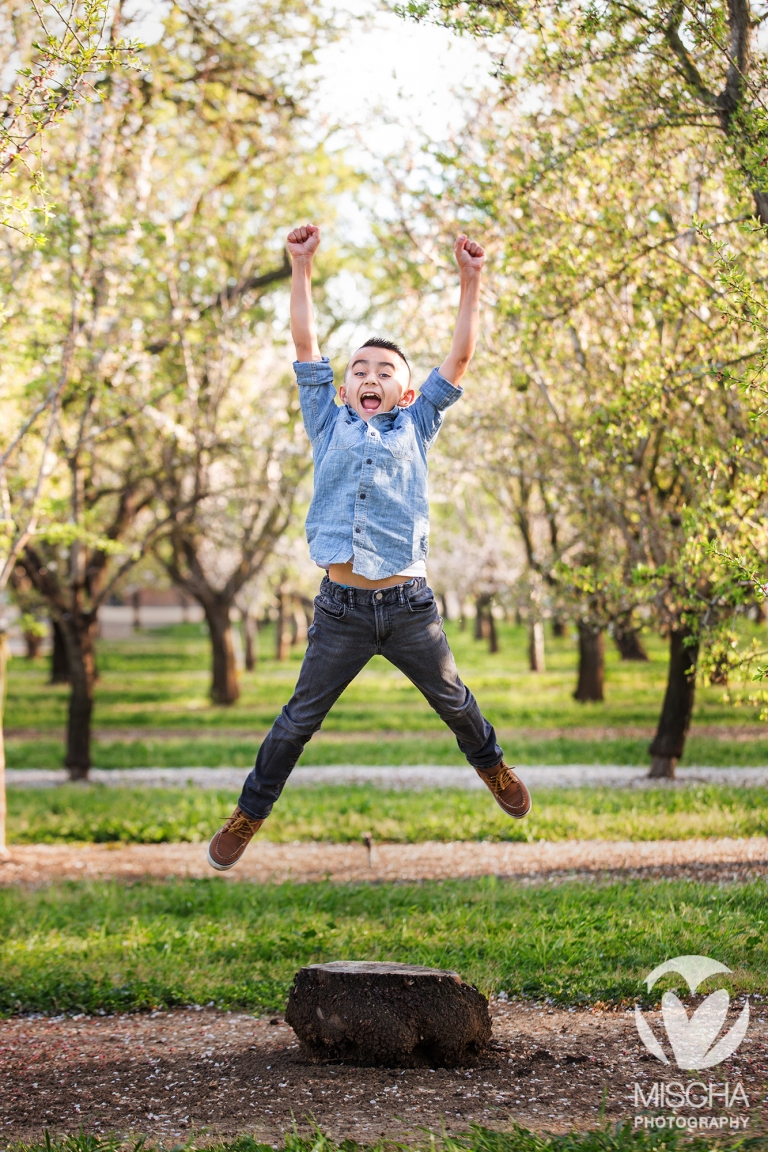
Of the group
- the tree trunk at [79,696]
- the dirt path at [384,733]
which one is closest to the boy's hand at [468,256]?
the tree trunk at [79,696]

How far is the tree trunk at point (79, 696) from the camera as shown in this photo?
13.4 m

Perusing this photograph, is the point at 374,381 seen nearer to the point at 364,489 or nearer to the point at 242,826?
the point at 364,489

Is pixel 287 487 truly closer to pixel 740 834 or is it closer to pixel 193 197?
pixel 193 197

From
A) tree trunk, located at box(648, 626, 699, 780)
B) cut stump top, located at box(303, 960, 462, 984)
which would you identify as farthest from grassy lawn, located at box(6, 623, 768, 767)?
cut stump top, located at box(303, 960, 462, 984)

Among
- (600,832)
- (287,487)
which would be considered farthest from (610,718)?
(600,832)

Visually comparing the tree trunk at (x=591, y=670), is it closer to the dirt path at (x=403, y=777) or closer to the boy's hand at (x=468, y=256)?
the dirt path at (x=403, y=777)

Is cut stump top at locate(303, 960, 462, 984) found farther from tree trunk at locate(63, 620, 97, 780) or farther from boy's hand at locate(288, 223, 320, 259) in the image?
tree trunk at locate(63, 620, 97, 780)

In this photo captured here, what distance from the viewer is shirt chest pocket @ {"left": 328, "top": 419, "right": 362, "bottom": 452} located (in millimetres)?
4289

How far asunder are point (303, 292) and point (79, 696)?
10.2m

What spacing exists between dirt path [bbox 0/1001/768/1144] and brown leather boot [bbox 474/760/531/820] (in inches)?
39.2

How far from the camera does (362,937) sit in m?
6.28

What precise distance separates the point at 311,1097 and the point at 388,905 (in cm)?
303

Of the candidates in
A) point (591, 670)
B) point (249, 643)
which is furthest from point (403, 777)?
point (249, 643)

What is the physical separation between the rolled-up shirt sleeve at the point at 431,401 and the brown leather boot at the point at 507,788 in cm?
148
